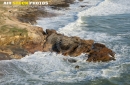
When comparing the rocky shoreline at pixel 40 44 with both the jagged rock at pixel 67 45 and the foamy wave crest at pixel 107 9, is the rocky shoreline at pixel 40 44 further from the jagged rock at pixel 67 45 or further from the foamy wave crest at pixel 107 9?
the foamy wave crest at pixel 107 9

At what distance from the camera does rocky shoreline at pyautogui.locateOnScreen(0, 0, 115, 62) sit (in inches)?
864

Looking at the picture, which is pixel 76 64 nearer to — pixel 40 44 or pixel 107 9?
pixel 40 44

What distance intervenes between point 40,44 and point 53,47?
1.25 meters

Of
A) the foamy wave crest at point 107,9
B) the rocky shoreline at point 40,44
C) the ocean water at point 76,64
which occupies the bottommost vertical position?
the ocean water at point 76,64

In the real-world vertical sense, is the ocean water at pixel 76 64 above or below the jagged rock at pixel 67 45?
below

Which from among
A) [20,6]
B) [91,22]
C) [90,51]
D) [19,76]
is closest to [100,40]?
[90,51]

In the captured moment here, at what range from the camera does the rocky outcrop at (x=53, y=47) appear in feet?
71.6

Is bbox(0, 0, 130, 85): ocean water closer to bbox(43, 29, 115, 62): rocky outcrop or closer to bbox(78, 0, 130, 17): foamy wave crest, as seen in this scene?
bbox(43, 29, 115, 62): rocky outcrop

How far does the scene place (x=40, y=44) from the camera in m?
24.2

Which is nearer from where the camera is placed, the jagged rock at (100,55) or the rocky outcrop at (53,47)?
the jagged rock at (100,55)

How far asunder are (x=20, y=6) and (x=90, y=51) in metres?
21.8

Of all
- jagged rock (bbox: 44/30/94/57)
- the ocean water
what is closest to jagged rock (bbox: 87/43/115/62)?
the ocean water

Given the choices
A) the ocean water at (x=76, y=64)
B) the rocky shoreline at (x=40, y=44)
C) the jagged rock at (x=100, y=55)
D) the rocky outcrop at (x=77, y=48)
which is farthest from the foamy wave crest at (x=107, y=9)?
the jagged rock at (x=100, y=55)

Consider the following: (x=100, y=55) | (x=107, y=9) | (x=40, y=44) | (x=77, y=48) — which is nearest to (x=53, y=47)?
(x=40, y=44)
